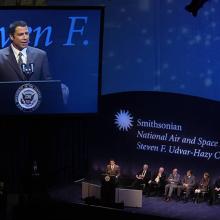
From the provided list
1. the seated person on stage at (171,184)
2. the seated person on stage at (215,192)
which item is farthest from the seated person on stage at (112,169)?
the seated person on stage at (215,192)

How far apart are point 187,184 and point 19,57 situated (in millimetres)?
2305

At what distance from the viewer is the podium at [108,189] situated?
5273 millimetres

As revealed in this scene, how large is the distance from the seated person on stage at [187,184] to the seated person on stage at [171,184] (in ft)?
0.19

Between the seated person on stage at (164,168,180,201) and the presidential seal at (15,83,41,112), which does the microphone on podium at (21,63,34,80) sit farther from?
the seated person on stage at (164,168,180,201)

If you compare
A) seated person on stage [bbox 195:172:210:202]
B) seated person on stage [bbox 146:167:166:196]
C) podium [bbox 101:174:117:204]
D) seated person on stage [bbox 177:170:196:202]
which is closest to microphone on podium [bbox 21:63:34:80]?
podium [bbox 101:174:117:204]

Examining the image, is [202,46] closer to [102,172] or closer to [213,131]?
[213,131]

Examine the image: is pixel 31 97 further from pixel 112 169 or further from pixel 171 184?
pixel 171 184

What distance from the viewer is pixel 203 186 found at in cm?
546

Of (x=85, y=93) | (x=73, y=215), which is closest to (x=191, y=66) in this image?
(x=85, y=93)

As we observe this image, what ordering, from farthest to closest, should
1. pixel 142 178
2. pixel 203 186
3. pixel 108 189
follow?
pixel 142 178 < pixel 203 186 < pixel 108 189

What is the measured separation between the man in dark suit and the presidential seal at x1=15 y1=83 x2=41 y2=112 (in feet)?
0.36

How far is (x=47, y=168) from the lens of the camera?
6.16m

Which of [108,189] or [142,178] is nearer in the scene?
[108,189]

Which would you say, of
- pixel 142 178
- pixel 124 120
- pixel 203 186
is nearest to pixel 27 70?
pixel 124 120
